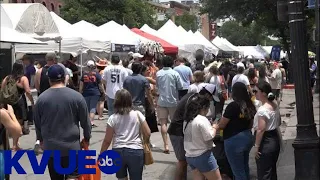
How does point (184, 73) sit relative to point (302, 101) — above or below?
above

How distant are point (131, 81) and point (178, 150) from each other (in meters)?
2.96

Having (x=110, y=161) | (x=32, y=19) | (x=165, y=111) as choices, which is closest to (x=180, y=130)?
(x=110, y=161)

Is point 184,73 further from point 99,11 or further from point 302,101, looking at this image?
point 99,11

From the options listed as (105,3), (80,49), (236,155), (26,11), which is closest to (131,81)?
(236,155)

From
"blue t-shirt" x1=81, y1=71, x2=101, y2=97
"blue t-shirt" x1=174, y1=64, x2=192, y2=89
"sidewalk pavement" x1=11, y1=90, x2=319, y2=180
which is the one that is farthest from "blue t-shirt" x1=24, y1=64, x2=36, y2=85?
"blue t-shirt" x1=174, y1=64, x2=192, y2=89

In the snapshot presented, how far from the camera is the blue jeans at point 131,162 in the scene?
6.41 metres

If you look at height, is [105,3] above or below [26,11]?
above

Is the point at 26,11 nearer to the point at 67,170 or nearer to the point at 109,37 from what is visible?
the point at 109,37

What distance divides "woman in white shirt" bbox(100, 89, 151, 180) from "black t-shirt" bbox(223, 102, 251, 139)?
1105 millimetres

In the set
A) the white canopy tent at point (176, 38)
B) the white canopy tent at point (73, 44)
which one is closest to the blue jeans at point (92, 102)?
the white canopy tent at point (73, 44)

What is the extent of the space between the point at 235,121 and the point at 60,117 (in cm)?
218

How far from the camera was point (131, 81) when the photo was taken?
1027 cm

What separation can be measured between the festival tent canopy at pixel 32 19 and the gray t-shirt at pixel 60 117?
10948mm

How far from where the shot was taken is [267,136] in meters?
7.04
